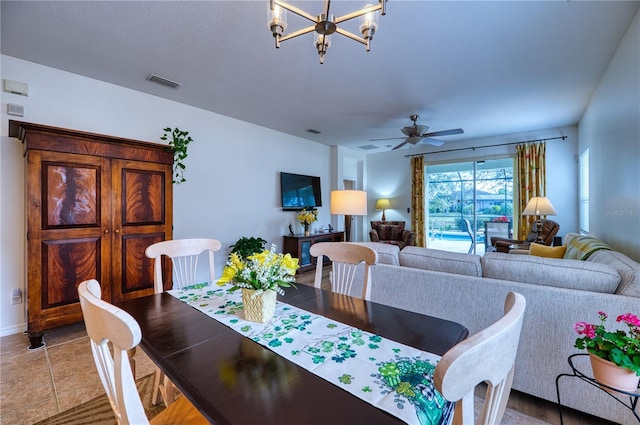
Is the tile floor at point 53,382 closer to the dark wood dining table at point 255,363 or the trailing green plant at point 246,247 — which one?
the dark wood dining table at point 255,363

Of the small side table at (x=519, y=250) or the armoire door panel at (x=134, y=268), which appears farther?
the small side table at (x=519, y=250)

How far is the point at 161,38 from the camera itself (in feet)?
7.87

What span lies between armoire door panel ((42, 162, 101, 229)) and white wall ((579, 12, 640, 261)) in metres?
4.57

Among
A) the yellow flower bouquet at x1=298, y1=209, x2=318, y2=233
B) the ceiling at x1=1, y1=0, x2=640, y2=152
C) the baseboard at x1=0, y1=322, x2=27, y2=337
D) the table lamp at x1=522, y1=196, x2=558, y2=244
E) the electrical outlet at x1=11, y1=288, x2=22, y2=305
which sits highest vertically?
the ceiling at x1=1, y1=0, x2=640, y2=152

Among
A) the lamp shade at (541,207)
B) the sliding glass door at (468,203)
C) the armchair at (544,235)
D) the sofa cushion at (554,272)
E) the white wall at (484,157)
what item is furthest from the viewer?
the sliding glass door at (468,203)

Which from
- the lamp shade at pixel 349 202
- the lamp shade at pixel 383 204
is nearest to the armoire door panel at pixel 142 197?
the lamp shade at pixel 349 202

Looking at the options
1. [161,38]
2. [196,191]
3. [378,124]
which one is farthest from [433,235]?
[161,38]

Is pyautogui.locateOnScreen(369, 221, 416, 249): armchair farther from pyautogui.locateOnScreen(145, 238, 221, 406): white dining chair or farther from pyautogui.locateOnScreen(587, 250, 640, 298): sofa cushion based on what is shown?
pyautogui.locateOnScreen(145, 238, 221, 406): white dining chair

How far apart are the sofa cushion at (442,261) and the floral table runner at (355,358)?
120cm

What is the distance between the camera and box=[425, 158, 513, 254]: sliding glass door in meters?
5.94

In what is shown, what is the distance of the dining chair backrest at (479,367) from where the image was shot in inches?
17.8

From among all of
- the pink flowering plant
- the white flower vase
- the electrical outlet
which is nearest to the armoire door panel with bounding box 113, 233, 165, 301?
the electrical outlet

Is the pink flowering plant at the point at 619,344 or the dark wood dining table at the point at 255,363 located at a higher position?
the dark wood dining table at the point at 255,363

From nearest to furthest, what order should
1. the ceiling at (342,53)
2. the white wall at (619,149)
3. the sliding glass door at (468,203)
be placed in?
the ceiling at (342,53) < the white wall at (619,149) < the sliding glass door at (468,203)
